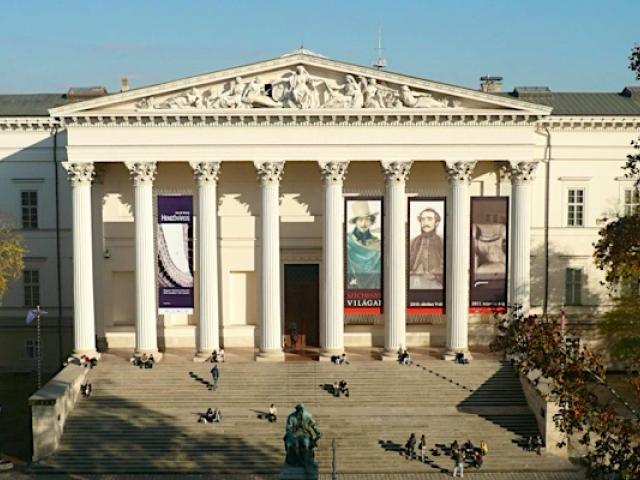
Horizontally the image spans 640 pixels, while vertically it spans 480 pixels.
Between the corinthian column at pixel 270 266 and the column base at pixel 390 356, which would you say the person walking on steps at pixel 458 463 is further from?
the corinthian column at pixel 270 266

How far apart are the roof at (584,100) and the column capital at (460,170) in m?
10.4

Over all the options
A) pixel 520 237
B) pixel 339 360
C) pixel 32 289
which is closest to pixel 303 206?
pixel 339 360

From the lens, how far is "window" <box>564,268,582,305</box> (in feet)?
165

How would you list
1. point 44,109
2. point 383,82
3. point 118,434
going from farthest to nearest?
point 44,109 → point 383,82 → point 118,434

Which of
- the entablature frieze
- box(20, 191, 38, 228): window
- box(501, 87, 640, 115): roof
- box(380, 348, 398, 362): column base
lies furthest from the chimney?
box(20, 191, 38, 228): window

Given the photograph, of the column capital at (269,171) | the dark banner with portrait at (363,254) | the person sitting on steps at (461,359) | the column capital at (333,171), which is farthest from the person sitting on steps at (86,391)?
the person sitting on steps at (461,359)

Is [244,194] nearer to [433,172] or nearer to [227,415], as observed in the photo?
[433,172]

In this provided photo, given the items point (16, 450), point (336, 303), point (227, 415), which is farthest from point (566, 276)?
point (16, 450)

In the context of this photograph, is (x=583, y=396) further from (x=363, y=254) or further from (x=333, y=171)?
(x=333, y=171)

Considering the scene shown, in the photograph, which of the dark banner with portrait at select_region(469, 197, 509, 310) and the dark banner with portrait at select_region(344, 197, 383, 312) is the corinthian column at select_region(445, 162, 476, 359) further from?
the dark banner with portrait at select_region(344, 197, 383, 312)

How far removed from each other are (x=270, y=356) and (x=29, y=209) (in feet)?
62.8

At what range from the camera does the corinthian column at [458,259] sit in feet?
145

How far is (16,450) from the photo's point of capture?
3753 centimetres

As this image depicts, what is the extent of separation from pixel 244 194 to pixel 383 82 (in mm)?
10888
